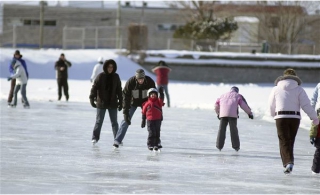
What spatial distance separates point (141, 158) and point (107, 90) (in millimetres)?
1806

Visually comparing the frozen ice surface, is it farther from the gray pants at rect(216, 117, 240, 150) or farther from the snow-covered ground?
the gray pants at rect(216, 117, 240, 150)

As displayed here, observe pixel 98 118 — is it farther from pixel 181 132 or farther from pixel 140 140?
pixel 181 132

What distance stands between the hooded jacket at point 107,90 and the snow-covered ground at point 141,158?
725 millimetres

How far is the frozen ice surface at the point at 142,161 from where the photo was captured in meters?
10.5

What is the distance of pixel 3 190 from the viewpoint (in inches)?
386

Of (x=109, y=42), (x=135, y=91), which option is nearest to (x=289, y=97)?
(x=135, y=91)

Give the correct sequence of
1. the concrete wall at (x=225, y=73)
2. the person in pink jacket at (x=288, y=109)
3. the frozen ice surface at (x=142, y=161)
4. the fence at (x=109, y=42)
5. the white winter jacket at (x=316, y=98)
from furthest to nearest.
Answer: the fence at (x=109, y=42) < the concrete wall at (x=225, y=73) < the white winter jacket at (x=316, y=98) < the person in pink jacket at (x=288, y=109) < the frozen ice surface at (x=142, y=161)

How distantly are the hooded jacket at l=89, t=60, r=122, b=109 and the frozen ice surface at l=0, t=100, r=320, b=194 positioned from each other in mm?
722

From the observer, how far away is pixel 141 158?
44.6ft

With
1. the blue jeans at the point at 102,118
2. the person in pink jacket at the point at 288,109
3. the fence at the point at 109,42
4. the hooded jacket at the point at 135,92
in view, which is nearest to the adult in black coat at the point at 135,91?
the hooded jacket at the point at 135,92

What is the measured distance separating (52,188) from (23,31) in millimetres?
53479

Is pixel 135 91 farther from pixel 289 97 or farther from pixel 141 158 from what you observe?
pixel 289 97

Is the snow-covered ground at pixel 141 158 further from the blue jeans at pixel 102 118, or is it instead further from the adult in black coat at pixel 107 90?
the adult in black coat at pixel 107 90

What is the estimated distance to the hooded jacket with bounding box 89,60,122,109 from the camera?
1491 cm
